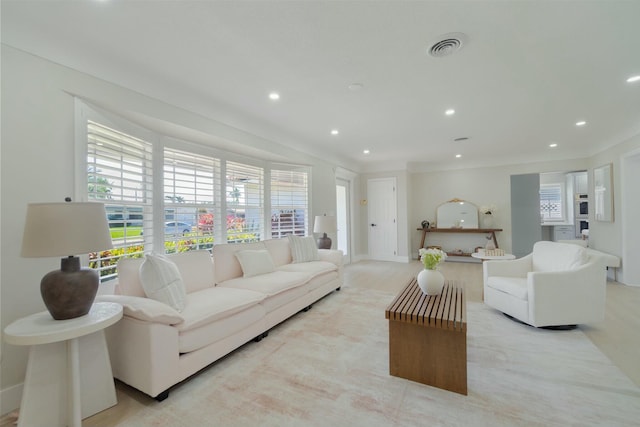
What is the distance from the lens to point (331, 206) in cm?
575

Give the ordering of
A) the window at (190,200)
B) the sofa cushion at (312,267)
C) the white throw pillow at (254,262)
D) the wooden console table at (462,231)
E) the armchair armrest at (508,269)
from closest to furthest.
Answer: the window at (190,200) → the white throw pillow at (254,262) → the armchair armrest at (508,269) → the sofa cushion at (312,267) → the wooden console table at (462,231)

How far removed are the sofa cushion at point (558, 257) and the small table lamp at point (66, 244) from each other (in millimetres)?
4258

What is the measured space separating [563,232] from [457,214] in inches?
137

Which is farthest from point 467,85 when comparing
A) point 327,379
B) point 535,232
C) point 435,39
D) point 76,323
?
point 535,232

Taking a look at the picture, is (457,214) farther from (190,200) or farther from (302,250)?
(190,200)

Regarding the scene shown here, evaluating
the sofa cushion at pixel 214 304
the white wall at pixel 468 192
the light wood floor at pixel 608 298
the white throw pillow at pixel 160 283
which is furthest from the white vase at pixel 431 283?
the white wall at pixel 468 192

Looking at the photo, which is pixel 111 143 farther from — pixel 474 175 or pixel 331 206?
pixel 474 175

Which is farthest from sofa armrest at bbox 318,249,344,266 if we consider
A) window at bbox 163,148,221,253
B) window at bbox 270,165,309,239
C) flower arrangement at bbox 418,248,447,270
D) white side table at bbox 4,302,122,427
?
white side table at bbox 4,302,122,427

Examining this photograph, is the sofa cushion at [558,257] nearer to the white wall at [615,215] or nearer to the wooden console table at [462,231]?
the white wall at [615,215]

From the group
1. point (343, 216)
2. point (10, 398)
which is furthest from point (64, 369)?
point (343, 216)

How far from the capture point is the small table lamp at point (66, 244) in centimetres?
152

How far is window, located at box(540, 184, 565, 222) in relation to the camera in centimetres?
777

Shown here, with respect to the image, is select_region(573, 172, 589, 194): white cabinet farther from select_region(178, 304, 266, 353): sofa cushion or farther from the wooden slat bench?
select_region(178, 304, 266, 353): sofa cushion

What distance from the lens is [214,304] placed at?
2.27 metres
